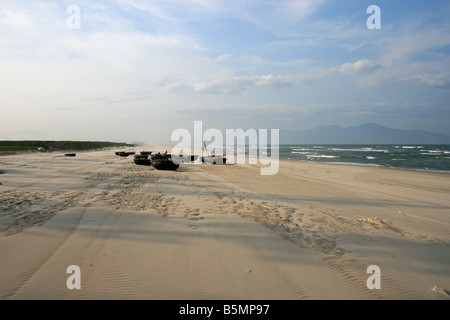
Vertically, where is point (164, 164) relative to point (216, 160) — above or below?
above

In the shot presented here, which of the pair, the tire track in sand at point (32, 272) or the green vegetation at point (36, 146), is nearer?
the tire track in sand at point (32, 272)

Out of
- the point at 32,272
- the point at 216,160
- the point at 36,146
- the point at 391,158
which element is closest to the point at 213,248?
the point at 32,272

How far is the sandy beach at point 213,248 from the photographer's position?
11.8 feet

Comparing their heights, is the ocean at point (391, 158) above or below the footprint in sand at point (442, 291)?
above

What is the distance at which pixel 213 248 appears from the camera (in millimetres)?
4906

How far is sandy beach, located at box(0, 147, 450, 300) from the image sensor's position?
3.58 meters

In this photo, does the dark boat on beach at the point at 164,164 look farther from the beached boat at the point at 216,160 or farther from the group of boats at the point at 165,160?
the beached boat at the point at 216,160

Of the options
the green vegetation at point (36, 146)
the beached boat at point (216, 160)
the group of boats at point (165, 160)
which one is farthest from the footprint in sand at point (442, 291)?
the green vegetation at point (36, 146)

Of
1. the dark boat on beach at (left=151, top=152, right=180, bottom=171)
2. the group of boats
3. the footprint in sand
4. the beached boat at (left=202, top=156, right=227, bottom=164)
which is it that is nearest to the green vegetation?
the group of boats

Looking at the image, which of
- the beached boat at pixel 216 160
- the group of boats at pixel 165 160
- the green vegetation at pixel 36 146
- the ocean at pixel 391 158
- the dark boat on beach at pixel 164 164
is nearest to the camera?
the dark boat on beach at pixel 164 164

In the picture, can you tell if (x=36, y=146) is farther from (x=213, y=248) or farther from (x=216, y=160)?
(x=213, y=248)

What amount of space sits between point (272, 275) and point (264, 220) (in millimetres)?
2941
